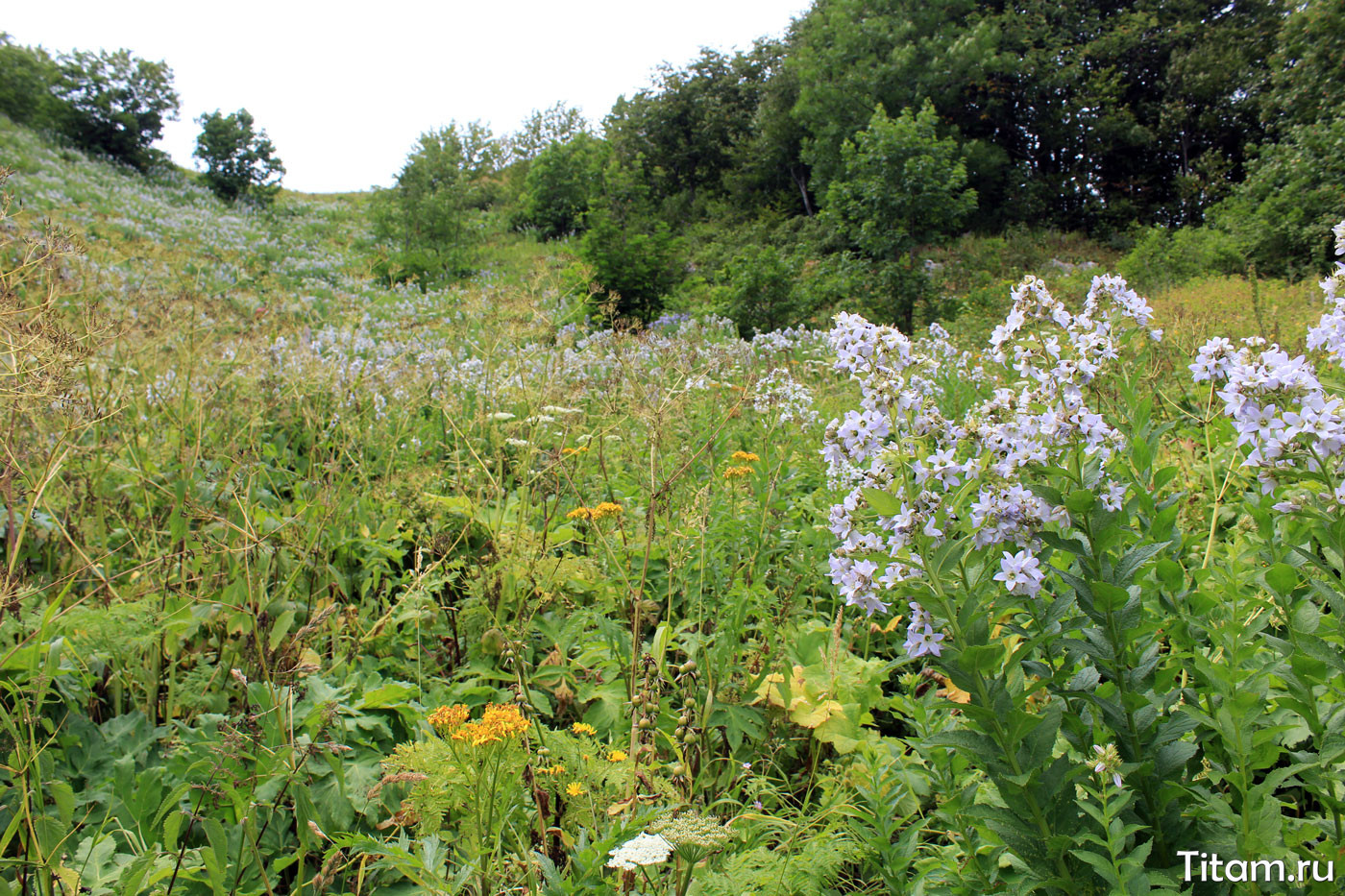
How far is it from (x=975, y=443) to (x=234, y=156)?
2924 centimetres

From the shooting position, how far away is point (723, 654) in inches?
82.0

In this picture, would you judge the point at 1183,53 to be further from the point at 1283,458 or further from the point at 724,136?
the point at 1283,458

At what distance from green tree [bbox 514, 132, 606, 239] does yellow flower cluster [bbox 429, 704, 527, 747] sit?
70.7ft

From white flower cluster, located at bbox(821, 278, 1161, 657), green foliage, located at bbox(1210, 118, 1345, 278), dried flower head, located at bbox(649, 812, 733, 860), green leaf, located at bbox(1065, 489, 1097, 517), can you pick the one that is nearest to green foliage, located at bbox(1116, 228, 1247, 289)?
green foliage, located at bbox(1210, 118, 1345, 278)

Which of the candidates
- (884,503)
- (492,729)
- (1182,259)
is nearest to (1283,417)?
(884,503)

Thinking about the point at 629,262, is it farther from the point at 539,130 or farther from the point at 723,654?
the point at 539,130

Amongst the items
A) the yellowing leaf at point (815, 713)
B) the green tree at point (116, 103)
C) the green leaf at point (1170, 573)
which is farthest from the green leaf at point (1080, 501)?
the green tree at point (116, 103)

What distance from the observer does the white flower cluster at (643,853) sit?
1091 millimetres

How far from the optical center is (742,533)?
2770mm

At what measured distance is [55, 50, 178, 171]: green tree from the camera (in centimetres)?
2256

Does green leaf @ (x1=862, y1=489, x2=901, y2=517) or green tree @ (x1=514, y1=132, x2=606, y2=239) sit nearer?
green leaf @ (x1=862, y1=489, x2=901, y2=517)

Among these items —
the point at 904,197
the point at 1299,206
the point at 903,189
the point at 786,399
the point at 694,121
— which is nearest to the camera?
the point at 786,399

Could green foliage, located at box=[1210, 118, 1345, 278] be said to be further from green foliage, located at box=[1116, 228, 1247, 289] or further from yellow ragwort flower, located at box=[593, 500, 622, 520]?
yellow ragwort flower, located at box=[593, 500, 622, 520]

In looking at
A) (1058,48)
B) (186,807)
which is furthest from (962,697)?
(1058,48)
